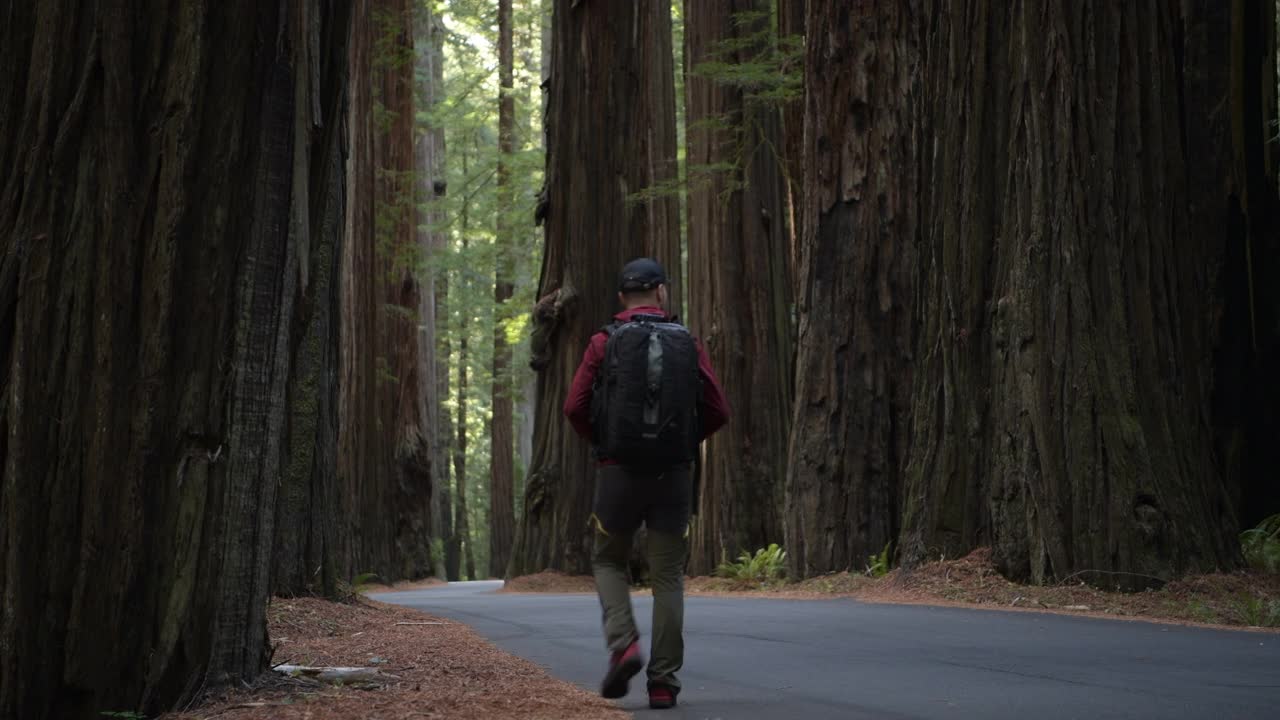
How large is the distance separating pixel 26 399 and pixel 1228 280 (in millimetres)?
9206

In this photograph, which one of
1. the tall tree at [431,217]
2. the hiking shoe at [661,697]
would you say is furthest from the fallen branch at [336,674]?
the tall tree at [431,217]

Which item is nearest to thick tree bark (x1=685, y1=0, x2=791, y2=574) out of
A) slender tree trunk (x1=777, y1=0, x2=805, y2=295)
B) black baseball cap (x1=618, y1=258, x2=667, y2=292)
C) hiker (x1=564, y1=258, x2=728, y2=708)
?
slender tree trunk (x1=777, y1=0, x2=805, y2=295)

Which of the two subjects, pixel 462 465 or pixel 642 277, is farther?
pixel 462 465

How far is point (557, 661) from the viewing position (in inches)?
291

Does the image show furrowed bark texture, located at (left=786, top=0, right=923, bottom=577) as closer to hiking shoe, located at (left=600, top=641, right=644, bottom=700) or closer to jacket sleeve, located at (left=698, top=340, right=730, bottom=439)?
jacket sleeve, located at (left=698, top=340, right=730, bottom=439)

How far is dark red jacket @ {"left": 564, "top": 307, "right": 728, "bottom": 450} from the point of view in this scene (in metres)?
5.98

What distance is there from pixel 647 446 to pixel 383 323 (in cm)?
1972

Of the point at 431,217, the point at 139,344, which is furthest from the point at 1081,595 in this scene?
the point at 431,217

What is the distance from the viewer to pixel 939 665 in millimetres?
6508

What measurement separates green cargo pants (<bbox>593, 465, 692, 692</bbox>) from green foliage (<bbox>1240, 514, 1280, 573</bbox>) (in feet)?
17.7

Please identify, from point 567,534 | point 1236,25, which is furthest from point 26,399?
point 567,534

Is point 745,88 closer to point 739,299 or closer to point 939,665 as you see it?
point 739,299

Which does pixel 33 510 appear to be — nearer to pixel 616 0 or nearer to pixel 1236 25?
pixel 1236 25

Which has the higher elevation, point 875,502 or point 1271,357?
point 1271,357
